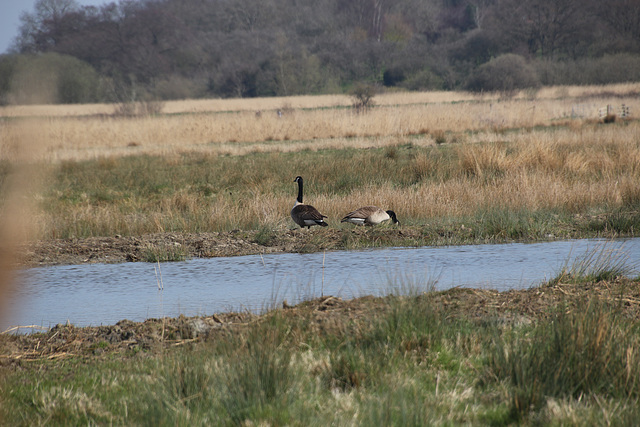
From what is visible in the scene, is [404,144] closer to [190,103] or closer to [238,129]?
[238,129]

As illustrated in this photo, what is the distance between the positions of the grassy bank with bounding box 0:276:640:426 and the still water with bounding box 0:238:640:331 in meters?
1.15

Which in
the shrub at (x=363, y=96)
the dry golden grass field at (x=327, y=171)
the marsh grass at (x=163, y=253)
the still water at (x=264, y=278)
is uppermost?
the shrub at (x=363, y=96)

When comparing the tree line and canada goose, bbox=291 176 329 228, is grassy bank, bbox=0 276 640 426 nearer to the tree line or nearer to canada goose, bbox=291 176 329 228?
canada goose, bbox=291 176 329 228

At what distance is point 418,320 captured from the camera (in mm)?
5352

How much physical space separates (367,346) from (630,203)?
411 inches

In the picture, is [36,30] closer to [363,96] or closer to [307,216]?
[307,216]

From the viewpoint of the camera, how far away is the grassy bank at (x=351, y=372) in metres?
3.98

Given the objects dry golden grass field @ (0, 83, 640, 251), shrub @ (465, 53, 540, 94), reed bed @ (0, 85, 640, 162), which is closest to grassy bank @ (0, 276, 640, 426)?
dry golden grass field @ (0, 83, 640, 251)

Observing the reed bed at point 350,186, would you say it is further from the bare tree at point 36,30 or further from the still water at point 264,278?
the bare tree at point 36,30

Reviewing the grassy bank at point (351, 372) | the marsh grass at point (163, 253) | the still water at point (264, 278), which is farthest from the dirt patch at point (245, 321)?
the marsh grass at point (163, 253)

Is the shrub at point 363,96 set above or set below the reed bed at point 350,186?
above

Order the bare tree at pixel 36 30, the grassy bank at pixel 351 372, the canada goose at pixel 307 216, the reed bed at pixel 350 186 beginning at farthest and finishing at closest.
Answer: the reed bed at pixel 350 186 < the canada goose at pixel 307 216 < the grassy bank at pixel 351 372 < the bare tree at pixel 36 30

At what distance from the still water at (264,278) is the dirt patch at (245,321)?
50cm

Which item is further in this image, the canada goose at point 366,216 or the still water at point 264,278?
the canada goose at point 366,216
